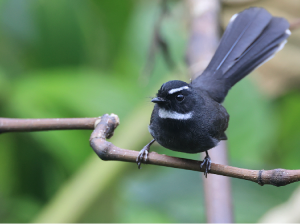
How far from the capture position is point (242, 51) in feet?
9.50

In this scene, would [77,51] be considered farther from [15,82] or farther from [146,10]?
[146,10]

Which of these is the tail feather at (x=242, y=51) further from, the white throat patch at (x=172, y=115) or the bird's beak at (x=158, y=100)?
the bird's beak at (x=158, y=100)

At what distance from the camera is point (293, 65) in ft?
12.2

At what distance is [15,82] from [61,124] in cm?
205

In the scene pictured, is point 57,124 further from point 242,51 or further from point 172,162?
point 242,51

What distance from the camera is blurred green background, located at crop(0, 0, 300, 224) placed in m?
3.14

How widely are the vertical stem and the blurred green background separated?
447mm

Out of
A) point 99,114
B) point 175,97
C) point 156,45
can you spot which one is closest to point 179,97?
point 175,97

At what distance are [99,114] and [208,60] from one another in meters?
1.20

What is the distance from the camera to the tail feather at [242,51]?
9.43 ft

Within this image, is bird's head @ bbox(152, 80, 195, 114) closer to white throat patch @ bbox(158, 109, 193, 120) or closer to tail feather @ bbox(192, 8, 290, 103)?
white throat patch @ bbox(158, 109, 193, 120)

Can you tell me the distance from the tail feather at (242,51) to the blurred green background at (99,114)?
630 mm

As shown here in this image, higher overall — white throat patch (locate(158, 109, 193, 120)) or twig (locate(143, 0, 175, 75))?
twig (locate(143, 0, 175, 75))

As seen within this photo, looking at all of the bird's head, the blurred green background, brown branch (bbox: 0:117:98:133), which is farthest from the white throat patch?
the blurred green background
